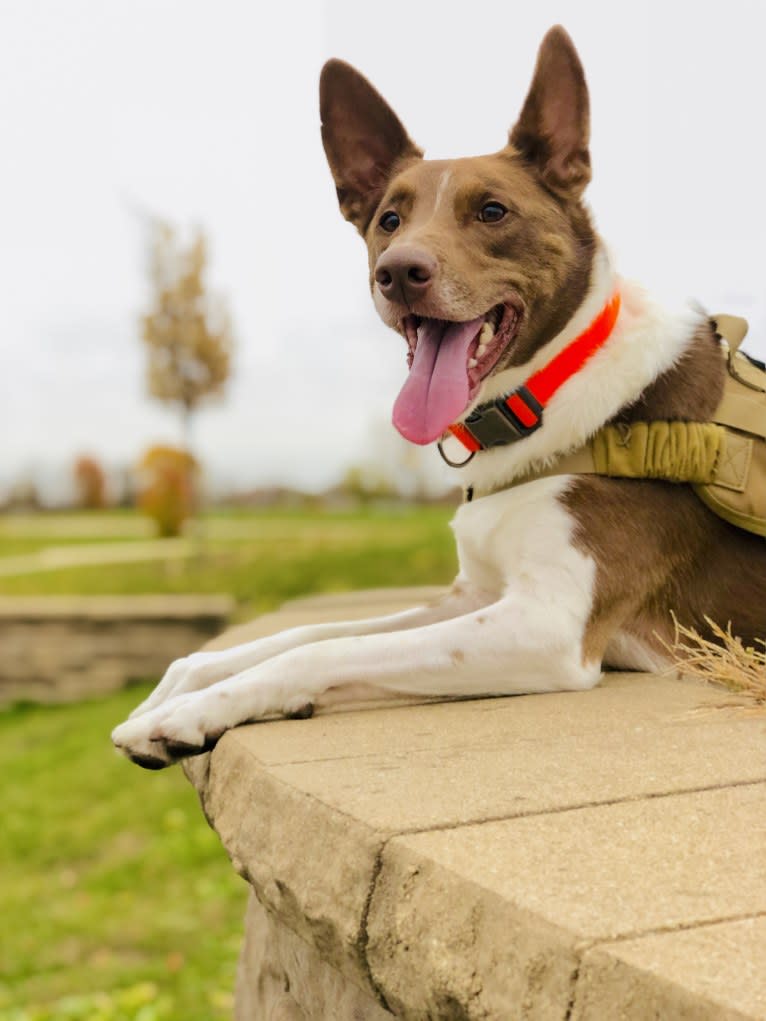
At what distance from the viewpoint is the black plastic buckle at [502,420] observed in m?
2.64

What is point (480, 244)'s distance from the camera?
8.36ft

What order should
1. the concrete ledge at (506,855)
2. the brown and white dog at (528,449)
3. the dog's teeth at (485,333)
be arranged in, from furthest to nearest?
the dog's teeth at (485,333) < the brown and white dog at (528,449) < the concrete ledge at (506,855)

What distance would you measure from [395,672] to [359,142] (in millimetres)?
1466

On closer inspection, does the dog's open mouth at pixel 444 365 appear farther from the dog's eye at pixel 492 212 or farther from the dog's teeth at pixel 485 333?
the dog's eye at pixel 492 212

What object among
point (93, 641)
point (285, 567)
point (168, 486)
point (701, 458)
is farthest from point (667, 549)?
point (168, 486)

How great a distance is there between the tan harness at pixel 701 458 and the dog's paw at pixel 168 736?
0.96 m

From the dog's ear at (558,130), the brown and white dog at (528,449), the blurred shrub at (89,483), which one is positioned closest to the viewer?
the brown and white dog at (528,449)

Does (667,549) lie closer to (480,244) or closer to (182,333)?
(480,244)

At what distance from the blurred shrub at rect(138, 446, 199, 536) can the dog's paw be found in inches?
436

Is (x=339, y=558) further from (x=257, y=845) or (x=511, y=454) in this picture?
(x=257, y=845)

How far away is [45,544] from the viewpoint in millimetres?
15984

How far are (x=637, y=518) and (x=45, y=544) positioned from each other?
14.4 m

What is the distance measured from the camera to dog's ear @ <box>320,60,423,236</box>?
2.92m

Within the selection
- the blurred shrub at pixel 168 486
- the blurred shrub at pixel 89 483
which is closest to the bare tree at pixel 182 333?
the blurred shrub at pixel 168 486
